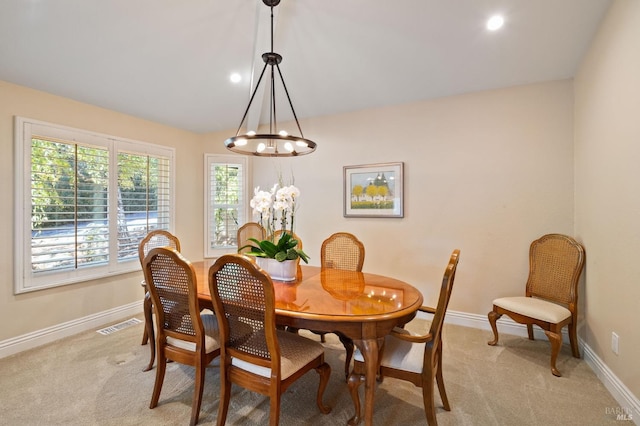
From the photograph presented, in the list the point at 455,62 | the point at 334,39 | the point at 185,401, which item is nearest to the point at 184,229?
the point at 185,401

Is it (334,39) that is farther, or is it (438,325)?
(334,39)

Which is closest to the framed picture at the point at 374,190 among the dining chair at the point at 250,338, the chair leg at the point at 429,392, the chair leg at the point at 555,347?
the chair leg at the point at 555,347

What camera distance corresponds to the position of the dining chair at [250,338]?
1.53m

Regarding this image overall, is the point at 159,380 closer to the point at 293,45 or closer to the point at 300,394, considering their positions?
the point at 300,394

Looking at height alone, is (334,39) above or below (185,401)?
above

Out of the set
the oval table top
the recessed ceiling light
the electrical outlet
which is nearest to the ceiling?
the recessed ceiling light

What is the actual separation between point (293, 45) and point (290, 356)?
8.67ft

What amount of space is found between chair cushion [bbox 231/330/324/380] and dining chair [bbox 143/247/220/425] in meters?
0.28

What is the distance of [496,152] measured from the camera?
3.20 metres

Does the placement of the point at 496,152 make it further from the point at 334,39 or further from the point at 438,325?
the point at 438,325

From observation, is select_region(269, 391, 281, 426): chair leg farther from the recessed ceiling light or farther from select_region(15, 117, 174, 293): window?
the recessed ceiling light

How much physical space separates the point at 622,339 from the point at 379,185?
250 cm

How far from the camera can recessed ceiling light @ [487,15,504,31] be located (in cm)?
232

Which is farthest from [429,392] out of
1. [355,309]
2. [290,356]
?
[290,356]
